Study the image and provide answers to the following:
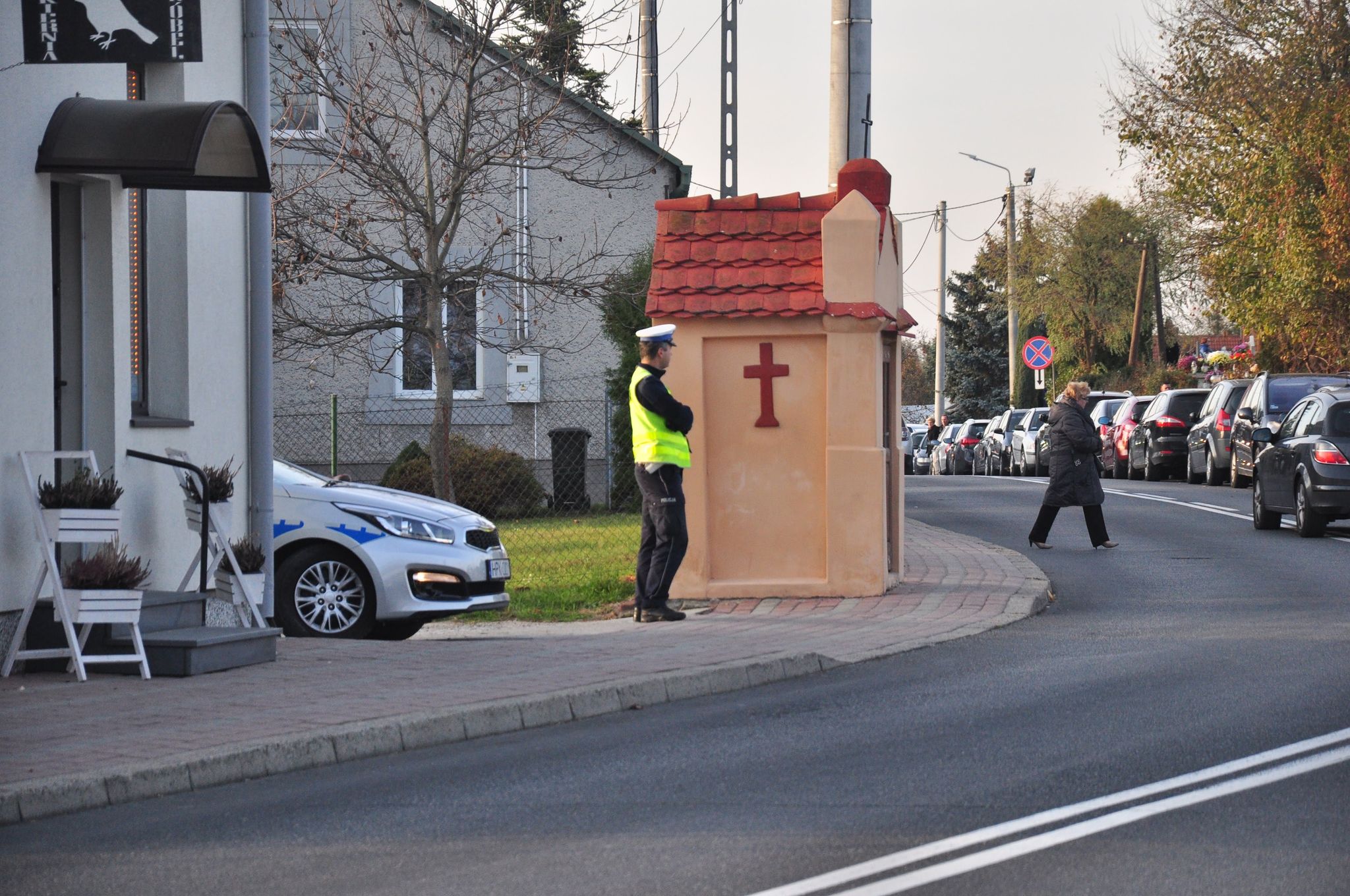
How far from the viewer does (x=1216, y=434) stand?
29156mm

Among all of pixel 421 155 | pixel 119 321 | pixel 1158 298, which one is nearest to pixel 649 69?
pixel 421 155

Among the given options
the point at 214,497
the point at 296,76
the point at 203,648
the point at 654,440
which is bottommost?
the point at 203,648

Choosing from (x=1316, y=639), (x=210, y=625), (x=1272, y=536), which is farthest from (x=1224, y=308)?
(x=210, y=625)

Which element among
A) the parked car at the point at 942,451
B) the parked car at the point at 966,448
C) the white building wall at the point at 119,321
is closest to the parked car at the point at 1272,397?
the white building wall at the point at 119,321

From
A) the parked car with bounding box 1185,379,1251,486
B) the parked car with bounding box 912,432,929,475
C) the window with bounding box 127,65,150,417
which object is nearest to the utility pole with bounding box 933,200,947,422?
the parked car with bounding box 912,432,929,475

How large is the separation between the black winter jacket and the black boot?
268 inches

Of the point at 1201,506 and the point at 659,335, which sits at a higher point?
the point at 659,335

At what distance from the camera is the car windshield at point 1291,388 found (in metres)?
25.5

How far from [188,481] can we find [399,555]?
1779 millimetres

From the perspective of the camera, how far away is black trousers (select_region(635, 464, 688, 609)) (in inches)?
460

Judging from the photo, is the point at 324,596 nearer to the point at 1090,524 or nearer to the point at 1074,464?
the point at 1074,464

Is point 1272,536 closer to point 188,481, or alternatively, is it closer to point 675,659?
point 675,659

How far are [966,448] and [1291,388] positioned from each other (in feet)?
75.6

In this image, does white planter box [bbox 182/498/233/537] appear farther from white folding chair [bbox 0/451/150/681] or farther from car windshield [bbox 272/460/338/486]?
car windshield [bbox 272/460/338/486]
